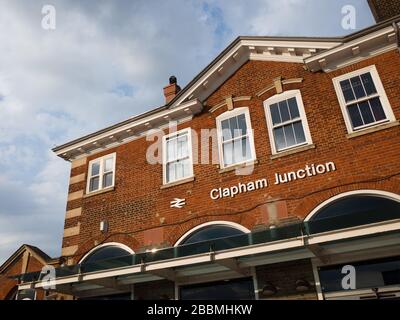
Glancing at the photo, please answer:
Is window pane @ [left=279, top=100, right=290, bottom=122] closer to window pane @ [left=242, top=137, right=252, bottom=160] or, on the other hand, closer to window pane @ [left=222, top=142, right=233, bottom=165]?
window pane @ [left=242, top=137, right=252, bottom=160]

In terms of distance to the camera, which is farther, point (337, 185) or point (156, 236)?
point (156, 236)

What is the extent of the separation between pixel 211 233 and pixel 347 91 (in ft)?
19.8

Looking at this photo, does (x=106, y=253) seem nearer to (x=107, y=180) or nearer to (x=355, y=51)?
(x=107, y=180)

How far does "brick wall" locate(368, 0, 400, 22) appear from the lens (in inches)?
484

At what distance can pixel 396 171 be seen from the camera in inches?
337

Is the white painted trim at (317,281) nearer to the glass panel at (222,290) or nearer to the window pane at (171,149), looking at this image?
the glass panel at (222,290)

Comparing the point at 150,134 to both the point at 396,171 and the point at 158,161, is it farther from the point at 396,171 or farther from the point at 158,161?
the point at 396,171

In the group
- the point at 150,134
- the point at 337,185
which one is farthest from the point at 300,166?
the point at 150,134

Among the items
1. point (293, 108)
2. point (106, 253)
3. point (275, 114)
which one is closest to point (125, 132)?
point (106, 253)

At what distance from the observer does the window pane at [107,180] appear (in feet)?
44.7

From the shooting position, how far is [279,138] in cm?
1071

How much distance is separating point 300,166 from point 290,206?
1.25 meters

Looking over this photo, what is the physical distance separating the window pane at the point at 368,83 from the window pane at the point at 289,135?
242 cm
